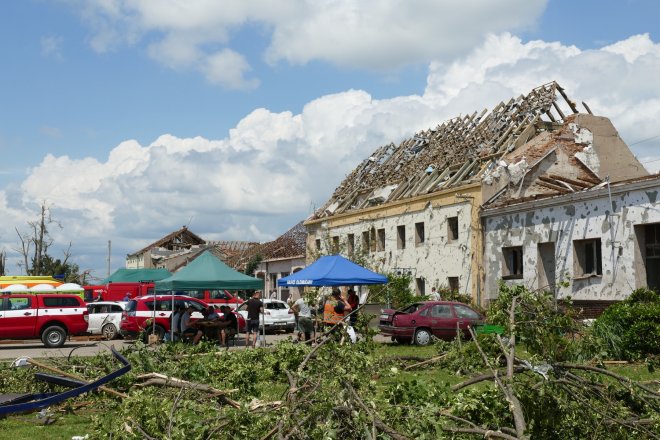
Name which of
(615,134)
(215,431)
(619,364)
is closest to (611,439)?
(215,431)

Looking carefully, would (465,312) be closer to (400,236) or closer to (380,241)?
(400,236)

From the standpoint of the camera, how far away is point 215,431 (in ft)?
19.8

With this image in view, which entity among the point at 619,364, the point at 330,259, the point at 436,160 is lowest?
the point at 619,364

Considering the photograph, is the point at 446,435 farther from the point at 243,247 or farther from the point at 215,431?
the point at 243,247

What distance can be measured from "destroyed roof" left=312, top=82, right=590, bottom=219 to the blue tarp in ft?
35.3

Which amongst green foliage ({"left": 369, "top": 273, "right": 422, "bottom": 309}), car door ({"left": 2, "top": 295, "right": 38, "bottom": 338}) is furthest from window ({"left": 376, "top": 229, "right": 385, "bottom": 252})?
car door ({"left": 2, "top": 295, "right": 38, "bottom": 338})

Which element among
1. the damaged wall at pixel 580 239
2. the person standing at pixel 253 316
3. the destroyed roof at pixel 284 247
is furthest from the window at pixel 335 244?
the person standing at pixel 253 316

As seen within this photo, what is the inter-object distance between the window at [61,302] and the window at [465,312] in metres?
12.5

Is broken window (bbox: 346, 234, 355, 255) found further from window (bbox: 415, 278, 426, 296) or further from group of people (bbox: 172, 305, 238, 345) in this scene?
group of people (bbox: 172, 305, 238, 345)

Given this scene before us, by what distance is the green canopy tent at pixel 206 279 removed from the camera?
21906 millimetres

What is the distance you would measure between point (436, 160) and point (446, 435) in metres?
30.3

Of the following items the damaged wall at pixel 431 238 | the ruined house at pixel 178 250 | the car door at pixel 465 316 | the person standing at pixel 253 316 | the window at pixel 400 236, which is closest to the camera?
the car door at pixel 465 316

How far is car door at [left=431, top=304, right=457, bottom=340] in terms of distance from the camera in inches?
862

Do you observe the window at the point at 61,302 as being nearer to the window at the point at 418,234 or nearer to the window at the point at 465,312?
the window at the point at 465,312
